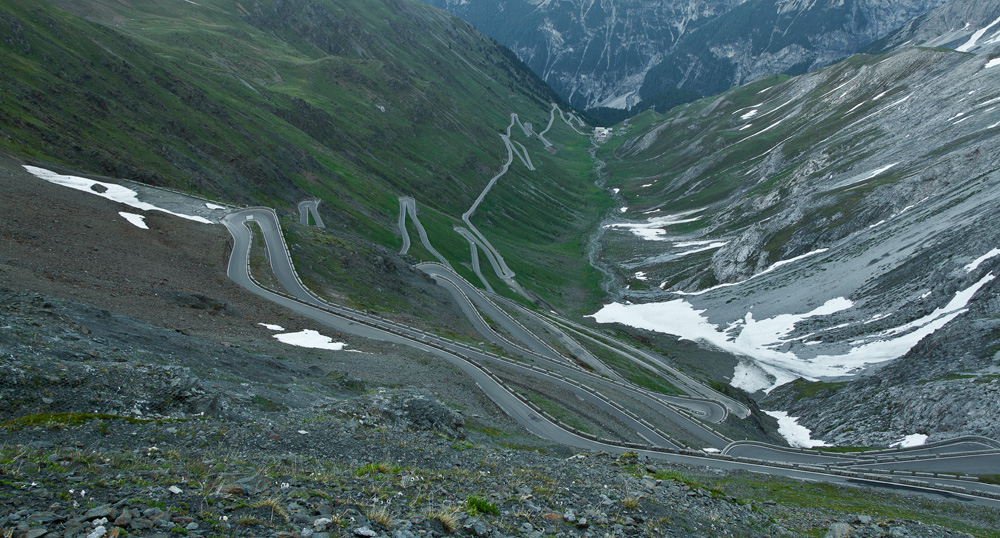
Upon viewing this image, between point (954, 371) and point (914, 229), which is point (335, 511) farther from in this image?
point (914, 229)

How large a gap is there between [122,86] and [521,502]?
96676 mm

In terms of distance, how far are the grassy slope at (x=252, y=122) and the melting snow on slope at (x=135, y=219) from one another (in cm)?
1396

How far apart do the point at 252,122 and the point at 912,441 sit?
11304 cm

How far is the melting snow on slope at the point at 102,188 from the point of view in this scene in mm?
49219

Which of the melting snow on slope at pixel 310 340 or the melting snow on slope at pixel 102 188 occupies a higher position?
the melting snow on slope at pixel 102 188

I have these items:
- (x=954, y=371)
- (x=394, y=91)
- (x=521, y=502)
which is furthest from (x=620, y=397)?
(x=394, y=91)

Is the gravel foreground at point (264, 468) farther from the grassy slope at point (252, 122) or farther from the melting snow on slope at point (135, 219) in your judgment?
the grassy slope at point (252, 122)

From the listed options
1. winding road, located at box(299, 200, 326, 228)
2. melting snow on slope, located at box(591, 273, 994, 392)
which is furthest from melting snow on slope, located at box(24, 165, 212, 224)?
melting snow on slope, located at box(591, 273, 994, 392)

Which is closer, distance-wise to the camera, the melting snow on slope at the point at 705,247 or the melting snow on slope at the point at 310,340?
the melting snow on slope at the point at 310,340

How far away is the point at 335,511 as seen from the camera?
10.9m

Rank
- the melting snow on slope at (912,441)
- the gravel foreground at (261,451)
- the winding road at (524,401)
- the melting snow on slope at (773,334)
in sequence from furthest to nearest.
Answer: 1. the melting snow on slope at (773,334)
2. the melting snow on slope at (912,441)
3. the winding road at (524,401)
4. the gravel foreground at (261,451)

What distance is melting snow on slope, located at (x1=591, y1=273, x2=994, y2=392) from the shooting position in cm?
6581

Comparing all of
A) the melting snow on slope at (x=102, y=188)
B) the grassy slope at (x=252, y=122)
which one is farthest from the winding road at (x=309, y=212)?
the melting snow on slope at (x=102, y=188)

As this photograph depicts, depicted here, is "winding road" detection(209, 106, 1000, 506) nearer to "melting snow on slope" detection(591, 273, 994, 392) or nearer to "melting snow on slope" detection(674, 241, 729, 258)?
"melting snow on slope" detection(591, 273, 994, 392)
